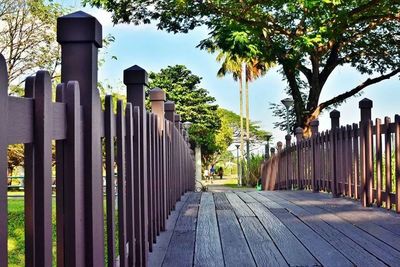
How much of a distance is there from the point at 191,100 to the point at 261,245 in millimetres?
52167

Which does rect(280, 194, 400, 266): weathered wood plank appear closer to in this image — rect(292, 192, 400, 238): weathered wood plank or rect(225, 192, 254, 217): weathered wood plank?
rect(292, 192, 400, 238): weathered wood plank

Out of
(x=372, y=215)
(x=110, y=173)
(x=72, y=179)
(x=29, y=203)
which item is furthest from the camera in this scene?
(x=372, y=215)

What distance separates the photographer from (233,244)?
4297 millimetres

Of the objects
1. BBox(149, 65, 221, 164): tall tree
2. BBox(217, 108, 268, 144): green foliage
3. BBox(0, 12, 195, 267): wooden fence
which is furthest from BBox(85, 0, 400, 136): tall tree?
BBox(217, 108, 268, 144): green foliage

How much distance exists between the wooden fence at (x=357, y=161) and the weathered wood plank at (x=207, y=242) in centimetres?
227

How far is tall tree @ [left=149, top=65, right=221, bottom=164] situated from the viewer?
184 feet

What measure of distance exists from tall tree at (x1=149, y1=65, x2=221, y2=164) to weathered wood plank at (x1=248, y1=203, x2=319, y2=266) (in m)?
49.2

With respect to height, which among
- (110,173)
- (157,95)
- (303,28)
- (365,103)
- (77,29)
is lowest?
(110,173)

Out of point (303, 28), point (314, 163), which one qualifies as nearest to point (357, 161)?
point (314, 163)

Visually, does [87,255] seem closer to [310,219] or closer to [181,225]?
[181,225]

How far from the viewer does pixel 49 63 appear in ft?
82.0

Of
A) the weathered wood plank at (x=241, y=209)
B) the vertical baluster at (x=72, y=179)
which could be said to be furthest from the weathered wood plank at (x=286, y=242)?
the vertical baluster at (x=72, y=179)

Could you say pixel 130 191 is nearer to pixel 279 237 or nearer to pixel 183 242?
pixel 183 242

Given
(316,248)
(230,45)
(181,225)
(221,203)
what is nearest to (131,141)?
(316,248)
